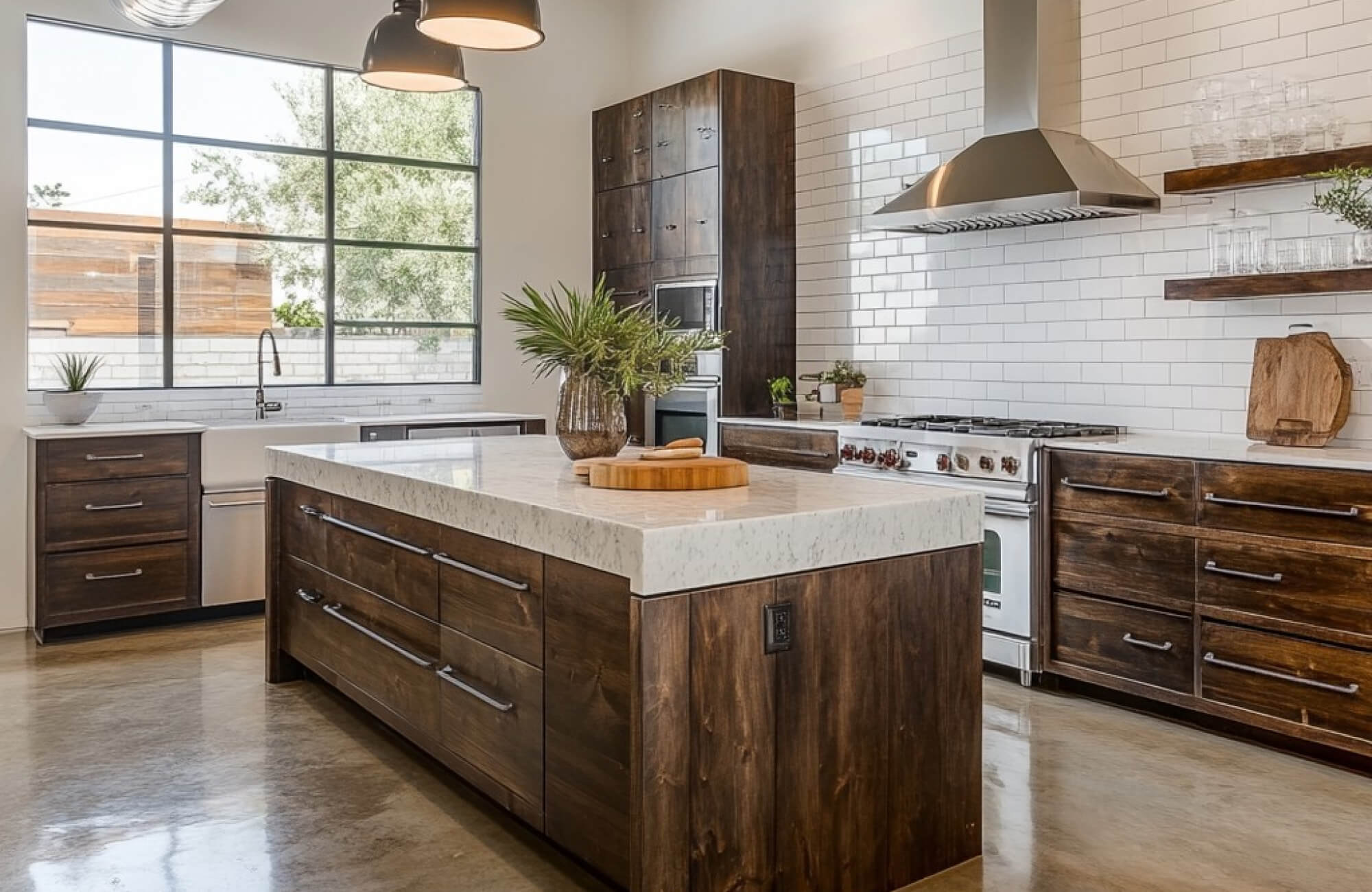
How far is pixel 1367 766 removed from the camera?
3.46m

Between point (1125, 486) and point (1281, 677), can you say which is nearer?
point (1281, 677)

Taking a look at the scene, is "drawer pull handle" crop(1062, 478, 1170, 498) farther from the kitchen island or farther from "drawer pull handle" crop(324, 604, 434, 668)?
"drawer pull handle" crop(324, 604, 434, 668)

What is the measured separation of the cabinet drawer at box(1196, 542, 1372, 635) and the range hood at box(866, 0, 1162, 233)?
4.90ft

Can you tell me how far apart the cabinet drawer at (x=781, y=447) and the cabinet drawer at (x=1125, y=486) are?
121cm

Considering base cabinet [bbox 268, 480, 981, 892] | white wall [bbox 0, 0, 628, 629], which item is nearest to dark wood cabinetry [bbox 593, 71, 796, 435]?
white wall [bbox 0, 0, 628, 629]

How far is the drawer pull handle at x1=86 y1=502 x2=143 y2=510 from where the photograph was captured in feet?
16.9

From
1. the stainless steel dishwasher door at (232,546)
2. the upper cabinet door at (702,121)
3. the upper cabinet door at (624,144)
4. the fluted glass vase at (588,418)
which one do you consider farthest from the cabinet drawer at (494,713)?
the upper cabinet door at (624,144)

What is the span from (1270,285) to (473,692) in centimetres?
301

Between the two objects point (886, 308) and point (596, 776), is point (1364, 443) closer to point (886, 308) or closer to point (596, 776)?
point (886, 308)

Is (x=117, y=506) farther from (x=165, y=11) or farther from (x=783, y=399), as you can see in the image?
(x=783, y=399)

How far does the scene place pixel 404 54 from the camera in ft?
12.4

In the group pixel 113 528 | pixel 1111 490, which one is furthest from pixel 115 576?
pixel 1111 490

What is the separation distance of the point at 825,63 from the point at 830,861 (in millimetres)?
4747

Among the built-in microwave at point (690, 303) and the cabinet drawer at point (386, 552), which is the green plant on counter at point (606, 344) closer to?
the cabinet drawer at point (386, 552)
